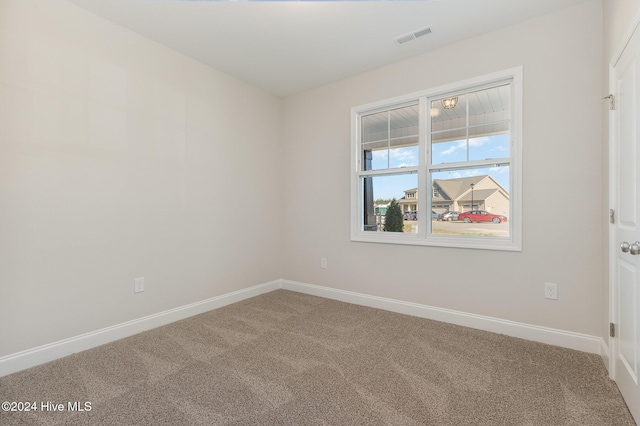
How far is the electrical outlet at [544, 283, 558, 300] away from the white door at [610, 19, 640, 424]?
470 mm

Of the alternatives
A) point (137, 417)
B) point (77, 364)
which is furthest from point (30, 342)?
point (137, 417)

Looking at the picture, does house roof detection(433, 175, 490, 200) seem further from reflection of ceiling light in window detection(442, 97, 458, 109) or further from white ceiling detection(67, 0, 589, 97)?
white ceiling detection(67, 0, 589, 97)

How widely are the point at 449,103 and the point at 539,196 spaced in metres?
1.23

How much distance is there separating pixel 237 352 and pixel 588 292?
109 inches

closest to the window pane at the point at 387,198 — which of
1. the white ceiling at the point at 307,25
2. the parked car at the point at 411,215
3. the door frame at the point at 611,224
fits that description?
the parked car at the point at 411,215

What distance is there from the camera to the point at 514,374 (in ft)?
6.47

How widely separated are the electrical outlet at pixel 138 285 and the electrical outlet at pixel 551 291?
11.6 feet

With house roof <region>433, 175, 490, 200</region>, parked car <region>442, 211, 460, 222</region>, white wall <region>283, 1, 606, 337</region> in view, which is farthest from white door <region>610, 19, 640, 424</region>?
parked car <region>442, 211, 460, 222</region>

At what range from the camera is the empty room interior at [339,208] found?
1.82m

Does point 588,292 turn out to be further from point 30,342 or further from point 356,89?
point 30,342

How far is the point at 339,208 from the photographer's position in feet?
12.2

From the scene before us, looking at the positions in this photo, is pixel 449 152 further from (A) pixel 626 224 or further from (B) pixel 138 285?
(B) pixel 138 285

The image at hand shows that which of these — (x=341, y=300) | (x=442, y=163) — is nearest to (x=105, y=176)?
(x=341, y=300)

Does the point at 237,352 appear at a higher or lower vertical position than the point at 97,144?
lower
